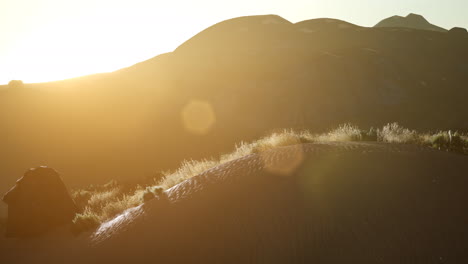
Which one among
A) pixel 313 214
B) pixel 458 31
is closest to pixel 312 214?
pixel 313 214

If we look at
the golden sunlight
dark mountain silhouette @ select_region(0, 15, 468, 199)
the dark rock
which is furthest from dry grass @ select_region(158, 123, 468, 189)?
the dark rock

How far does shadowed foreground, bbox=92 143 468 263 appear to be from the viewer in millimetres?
4422

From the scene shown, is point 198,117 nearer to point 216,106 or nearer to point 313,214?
point 216,106

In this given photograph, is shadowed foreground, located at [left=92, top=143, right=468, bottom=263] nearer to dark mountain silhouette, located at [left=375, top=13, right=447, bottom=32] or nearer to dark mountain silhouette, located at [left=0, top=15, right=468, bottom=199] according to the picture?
dark mountain silhouette, located at [left=0, top=15, right=468, bottom=199]

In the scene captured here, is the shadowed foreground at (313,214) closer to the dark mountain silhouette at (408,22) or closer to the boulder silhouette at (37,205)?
the boulder silhouette at (37,205)

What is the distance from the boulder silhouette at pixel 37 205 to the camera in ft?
27.6

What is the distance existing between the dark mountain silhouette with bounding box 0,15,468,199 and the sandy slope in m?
22.9

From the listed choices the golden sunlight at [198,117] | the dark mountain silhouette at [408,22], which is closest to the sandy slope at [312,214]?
the golden sunlight at [198,117]

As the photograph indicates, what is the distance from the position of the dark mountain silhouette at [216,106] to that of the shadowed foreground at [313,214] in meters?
22.8

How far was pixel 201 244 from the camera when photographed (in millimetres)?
5242

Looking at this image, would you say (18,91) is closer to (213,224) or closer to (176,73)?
(176,73)

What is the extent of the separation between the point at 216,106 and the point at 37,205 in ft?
121

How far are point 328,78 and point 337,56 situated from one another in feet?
25.8

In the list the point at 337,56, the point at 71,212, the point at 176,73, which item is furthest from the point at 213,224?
the point at 176,73
